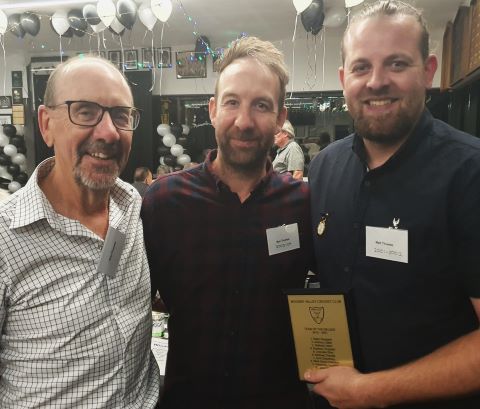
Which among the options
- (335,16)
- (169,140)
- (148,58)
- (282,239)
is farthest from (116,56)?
(282,239)

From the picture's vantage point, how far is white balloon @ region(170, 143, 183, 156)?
7652mm

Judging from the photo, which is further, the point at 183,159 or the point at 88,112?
the point at 183,159

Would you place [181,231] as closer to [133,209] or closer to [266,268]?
[133,209]

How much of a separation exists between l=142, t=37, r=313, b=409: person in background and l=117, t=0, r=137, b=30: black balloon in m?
4.59

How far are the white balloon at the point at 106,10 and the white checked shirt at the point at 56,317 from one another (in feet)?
15.3

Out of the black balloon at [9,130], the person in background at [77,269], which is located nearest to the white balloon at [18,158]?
the black balloon at [9,130]

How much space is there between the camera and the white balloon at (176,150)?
7.65 meters

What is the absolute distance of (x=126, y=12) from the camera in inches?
219

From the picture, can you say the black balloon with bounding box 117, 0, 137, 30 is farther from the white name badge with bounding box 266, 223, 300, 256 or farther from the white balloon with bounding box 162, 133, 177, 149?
the white name badge with bounding box 266, 223, 300, 256

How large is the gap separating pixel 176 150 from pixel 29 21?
9.64 feet

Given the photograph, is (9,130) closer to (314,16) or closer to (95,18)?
(95,18)

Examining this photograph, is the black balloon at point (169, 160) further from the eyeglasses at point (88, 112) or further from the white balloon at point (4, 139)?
the eyeglasses at point (88, 112)

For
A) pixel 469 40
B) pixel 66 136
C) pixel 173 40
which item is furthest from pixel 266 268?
pixel 173 40

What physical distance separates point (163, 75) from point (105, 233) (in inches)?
288
